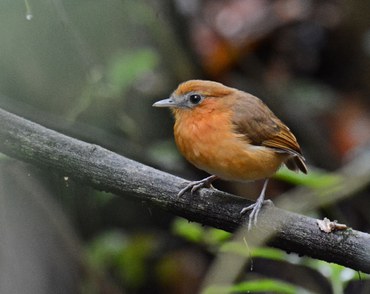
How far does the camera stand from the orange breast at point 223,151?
12.4 ft

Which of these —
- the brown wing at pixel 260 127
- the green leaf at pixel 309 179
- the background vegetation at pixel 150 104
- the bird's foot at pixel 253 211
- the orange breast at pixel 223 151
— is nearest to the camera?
the bird's foot at pixel 253 211

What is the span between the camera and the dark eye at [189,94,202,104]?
4.20 metres

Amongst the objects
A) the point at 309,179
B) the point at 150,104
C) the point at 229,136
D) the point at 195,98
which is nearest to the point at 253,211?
the point at 229,136

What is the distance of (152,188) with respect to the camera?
329 centimetres

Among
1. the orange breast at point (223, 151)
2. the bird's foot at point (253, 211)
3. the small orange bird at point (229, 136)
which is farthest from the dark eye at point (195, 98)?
the bird's foot at point (253, 211)

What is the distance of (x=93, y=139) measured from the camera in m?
5.18

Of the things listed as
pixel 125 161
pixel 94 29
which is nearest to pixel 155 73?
pixel 94 29

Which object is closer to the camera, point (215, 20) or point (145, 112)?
point (145, 112)

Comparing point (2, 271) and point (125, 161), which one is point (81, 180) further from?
point (2, 271)

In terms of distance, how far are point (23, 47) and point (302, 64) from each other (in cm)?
328

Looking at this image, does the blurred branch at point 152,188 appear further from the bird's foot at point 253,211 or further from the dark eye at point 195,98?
the dark eye at point 195,98

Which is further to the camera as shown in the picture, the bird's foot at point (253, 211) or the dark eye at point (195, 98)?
the dark eye at point (195, 98)

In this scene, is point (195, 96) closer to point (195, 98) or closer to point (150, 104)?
point (195, 98)

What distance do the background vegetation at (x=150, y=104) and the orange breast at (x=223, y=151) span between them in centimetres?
32
